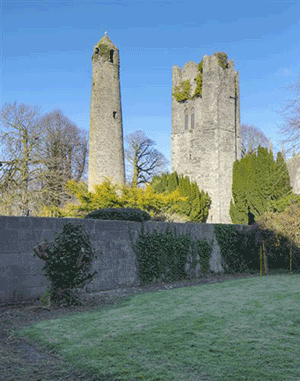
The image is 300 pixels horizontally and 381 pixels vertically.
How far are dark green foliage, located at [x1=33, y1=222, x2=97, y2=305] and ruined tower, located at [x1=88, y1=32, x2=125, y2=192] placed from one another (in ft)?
45.9

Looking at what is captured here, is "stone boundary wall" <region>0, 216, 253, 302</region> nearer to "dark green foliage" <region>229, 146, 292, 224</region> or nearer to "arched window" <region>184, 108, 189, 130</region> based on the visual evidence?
"dark green foliage" <region>229, 146, 292, 224</region>

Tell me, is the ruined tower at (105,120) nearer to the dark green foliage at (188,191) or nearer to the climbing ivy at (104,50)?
the climbing ivy at (104,50)

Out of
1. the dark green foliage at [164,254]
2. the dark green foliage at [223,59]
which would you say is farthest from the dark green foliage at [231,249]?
the dark green foliage at [223,59]

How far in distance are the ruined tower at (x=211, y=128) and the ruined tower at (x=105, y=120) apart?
659 inches

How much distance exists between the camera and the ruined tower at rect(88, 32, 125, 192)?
2117 centimetres

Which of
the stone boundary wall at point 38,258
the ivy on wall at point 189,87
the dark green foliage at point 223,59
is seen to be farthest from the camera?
the ivy on wall at point 189,87

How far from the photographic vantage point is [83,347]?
14.0 feet

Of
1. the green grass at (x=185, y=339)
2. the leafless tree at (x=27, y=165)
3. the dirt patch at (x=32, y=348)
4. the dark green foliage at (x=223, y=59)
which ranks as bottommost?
the dirt patch at (x=32, y=348)

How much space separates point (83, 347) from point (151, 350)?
0.71m

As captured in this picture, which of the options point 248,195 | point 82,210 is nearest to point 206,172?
point 248,195

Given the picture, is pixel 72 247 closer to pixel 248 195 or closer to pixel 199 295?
pixel 199 295

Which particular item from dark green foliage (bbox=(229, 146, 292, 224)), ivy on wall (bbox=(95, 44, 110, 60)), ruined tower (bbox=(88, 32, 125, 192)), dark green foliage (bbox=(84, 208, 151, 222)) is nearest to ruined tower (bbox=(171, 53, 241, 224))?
dark green foliage (bbox=(229, 146, 292, 224))

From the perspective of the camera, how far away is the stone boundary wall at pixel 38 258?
24.3 feet

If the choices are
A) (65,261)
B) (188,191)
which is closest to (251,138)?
(188,191)
